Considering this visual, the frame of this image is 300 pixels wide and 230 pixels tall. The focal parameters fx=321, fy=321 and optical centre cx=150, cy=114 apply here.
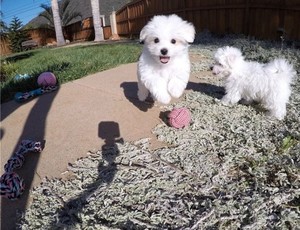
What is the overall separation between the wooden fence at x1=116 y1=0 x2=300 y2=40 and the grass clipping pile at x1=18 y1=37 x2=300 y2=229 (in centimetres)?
616

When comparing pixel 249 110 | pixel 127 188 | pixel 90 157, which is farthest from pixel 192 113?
pixel 127 188

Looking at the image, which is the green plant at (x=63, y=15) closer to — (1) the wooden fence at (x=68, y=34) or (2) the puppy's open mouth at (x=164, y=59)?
(1) the wooden fence at (x=68, y=34)

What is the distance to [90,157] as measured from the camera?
3748mm

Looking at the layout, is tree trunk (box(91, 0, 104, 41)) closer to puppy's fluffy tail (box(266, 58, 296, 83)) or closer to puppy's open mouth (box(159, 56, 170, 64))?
puppy's open mouth (box(159, 56, 170, 64))

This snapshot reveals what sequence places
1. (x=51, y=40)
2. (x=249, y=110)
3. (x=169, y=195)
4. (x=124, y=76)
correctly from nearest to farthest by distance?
(x=169, y=195)
(x=249, y=110)
(x=124, y=76)
(x=51, y=40)

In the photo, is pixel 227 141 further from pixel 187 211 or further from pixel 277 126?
pixel 187 211

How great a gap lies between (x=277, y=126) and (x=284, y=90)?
556mm

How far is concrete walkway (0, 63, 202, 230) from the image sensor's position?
372cm

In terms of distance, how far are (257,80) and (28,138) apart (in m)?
3.27

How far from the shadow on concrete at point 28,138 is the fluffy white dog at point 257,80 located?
277cm

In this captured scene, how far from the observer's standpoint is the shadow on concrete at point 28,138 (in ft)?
10.2

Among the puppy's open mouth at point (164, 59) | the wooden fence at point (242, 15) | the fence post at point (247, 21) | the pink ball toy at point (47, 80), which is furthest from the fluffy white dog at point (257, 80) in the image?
the fence post at point (247, 21)

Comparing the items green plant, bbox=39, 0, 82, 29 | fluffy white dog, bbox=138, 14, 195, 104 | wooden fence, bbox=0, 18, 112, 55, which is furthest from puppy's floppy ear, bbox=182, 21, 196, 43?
green plant, bbox=39, 0, 82, 29

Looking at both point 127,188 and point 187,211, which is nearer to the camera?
point 187,211
